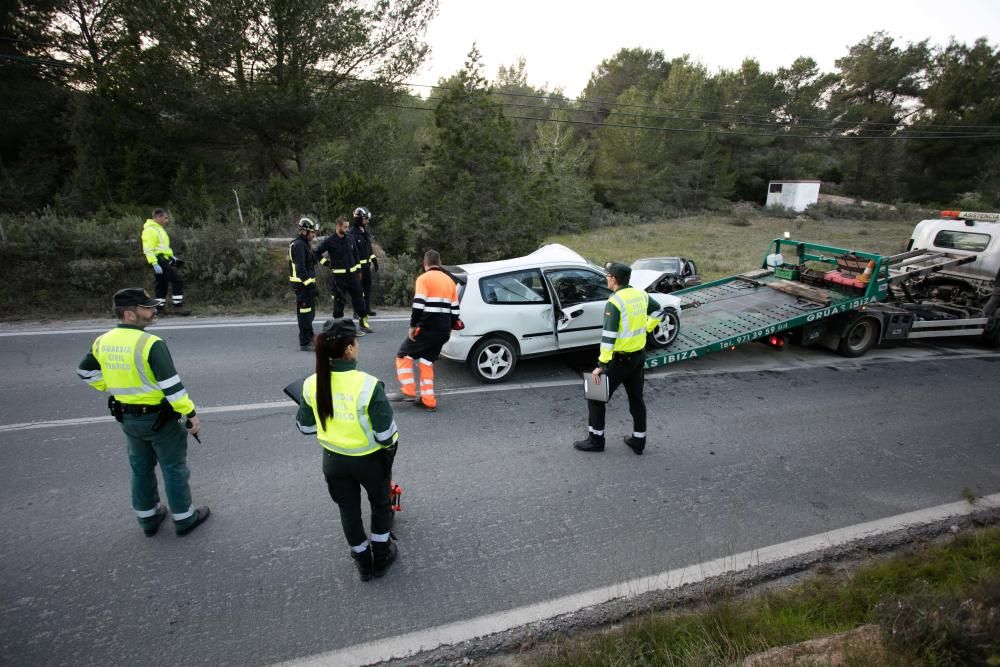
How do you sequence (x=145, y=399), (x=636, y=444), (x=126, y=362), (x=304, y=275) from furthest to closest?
(x=304, y=275)
(x=636, y=444)
(x=145, y=399)
(x=126, y=362)

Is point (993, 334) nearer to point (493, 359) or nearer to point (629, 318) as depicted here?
point (629, 318)

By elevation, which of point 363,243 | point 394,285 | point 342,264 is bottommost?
point 394,285

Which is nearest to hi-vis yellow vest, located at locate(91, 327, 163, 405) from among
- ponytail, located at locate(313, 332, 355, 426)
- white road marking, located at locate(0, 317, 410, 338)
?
ponytail, located at locate(313, 332, 355, 426)

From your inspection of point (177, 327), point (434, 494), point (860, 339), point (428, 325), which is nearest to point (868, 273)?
point (860, 339)

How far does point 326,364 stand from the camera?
10.2ft

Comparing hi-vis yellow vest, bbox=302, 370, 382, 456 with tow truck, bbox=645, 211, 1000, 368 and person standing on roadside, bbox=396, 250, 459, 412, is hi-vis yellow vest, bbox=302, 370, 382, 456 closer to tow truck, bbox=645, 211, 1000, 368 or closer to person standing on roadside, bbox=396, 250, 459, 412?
person standing on roadside, bbox=396, 250, 459, 412

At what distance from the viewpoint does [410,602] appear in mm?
3469

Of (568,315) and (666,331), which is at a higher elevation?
(568,315)

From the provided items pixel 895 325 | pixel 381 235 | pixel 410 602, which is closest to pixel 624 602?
pixel 410 602

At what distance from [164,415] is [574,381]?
4.88m

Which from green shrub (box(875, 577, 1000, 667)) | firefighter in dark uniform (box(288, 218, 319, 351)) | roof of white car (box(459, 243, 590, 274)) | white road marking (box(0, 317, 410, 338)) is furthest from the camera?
white road marking (box(0, 317, 410, 338))

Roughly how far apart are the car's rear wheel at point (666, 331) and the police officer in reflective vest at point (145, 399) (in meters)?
5.98

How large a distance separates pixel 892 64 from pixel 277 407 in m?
65.9

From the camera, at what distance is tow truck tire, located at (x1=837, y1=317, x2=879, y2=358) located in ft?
28.4
